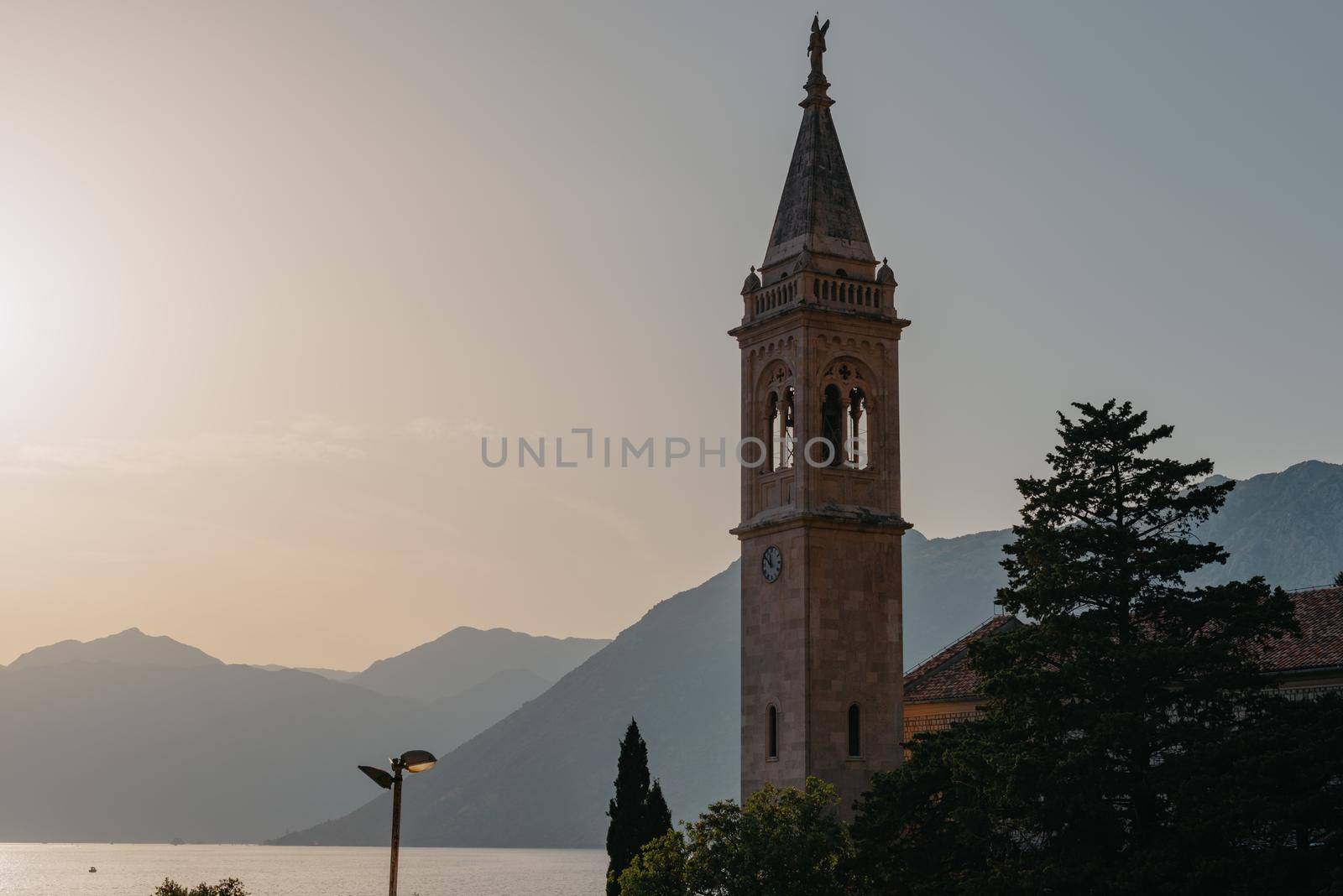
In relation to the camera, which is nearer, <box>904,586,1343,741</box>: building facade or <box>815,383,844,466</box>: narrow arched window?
<box>904,586,1343,741</box>: building facade

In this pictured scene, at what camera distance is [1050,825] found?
3281 centimetres

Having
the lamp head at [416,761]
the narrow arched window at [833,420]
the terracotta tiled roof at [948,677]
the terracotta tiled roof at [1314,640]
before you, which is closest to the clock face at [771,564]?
the narrow arched window at [833,420]

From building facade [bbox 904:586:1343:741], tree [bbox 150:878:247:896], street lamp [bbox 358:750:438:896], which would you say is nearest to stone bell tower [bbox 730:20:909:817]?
building facade [bbox 904:586:1343:741]

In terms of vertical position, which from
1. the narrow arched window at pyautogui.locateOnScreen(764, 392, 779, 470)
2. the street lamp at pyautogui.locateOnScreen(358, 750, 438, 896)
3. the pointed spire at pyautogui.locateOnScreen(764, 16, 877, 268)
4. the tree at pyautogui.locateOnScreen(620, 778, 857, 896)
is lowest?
the tree at pyautogui.locateOnScreen(620, 778, 857, 896)

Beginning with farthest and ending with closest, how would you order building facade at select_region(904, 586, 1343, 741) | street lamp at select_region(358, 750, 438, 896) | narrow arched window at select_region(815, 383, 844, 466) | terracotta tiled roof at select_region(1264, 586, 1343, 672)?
narrow arched window at select_region(815, 383, 844, 466)
terracotta tiled roof at select_region(1264, 586, 1343, 672)
building facade at select_region(904, 586, 1343, 741)
street lamp at select_region(358, 750, 438, 896)

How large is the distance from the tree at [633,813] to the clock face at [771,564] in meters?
7.36

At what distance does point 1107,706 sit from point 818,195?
20.5m

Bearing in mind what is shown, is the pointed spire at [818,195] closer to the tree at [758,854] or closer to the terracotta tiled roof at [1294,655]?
the terracotta tiled roof at [1294,655]

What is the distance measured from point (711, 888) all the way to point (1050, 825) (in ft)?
30.2

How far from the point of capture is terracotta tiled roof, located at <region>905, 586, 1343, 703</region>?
134 feet

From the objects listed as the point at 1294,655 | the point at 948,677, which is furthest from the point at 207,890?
the point at 1294,655

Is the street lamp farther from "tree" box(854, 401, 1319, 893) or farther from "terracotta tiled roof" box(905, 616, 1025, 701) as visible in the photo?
"terracotta tiled roof" box(905, 616, 1025, 701)

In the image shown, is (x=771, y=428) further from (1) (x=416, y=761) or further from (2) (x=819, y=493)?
(1) (x=416, y=761)

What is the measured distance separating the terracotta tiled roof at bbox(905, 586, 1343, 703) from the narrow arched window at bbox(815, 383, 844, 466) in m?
6.54
